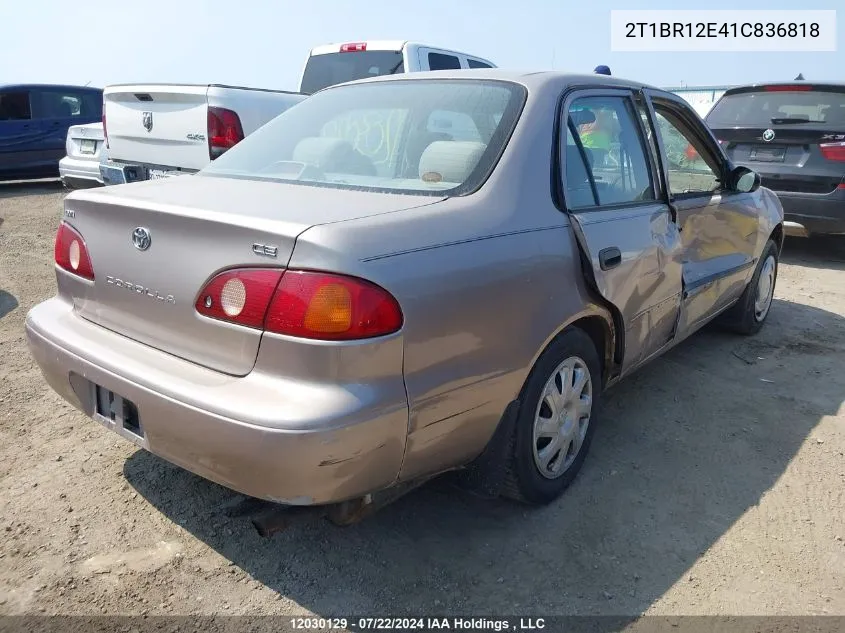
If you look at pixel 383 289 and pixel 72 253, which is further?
pixel 72 253

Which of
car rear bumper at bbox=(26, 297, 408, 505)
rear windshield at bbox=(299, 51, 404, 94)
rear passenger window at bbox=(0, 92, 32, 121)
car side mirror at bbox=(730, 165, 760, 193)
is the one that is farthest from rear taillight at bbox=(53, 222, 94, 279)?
rear passenger window at bbox=(0, 92, 32, 121)

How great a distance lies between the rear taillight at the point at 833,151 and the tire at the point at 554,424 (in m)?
5.21

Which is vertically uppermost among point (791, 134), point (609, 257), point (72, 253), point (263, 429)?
point (791, 134)

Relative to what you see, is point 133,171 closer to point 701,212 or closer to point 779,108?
point 701,212

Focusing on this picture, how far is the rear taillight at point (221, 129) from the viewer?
6.00m

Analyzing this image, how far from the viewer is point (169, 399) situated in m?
2.07

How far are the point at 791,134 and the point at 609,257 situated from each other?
5.29 meters

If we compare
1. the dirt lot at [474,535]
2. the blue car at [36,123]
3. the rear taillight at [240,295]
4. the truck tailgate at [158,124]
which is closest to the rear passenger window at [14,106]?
the blue car at [36,123]

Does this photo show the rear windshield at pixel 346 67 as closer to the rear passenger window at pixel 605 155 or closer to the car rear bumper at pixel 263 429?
the rear passenger window at pixel 605 155

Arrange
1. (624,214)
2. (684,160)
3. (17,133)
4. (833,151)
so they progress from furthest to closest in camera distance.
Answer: (17,133) → (833,151) → (684,160) → (624,214)

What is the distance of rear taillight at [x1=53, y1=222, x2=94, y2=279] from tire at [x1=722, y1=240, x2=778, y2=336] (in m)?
3.94

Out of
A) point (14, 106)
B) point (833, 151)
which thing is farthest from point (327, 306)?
point (14, 106)

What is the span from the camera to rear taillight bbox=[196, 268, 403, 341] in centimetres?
191

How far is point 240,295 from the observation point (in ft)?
6.61
